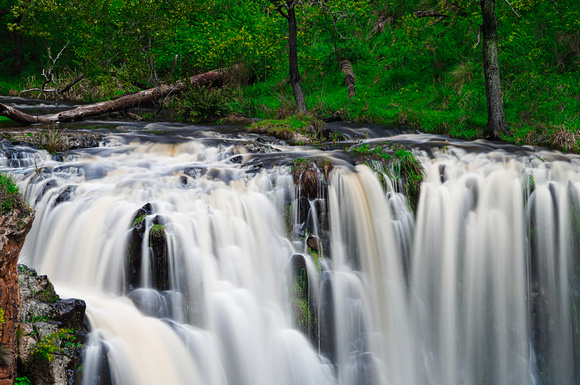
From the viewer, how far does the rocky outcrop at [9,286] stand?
3.88m

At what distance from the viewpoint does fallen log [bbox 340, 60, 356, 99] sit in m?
17.2

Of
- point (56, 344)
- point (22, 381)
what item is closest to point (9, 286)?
point (56, 344)

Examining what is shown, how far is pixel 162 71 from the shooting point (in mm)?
22344

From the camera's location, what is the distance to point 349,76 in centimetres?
1811

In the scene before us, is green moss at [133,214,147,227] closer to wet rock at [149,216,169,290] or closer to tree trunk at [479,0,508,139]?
wet rock at [149,216,169,290]

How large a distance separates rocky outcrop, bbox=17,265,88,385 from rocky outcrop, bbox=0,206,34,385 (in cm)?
18

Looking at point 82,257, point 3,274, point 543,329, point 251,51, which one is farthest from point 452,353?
point 251,51

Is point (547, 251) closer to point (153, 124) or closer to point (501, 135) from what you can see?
point (501, 135)

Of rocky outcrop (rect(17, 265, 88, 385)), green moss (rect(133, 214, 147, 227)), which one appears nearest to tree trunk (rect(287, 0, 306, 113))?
green moss (rect(133, 214, 147, 227))

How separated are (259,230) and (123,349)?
267 cm

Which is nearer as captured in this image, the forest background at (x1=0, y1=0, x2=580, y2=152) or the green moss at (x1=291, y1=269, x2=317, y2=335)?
the green moss at (x1=291, y1=269, x2=317, y2=335)

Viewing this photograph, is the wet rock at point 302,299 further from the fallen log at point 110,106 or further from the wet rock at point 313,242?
the fallen log at point 110,106

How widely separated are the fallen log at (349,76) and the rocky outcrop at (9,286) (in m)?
13.5

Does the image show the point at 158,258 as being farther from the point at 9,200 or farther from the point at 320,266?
the point at 320,266
